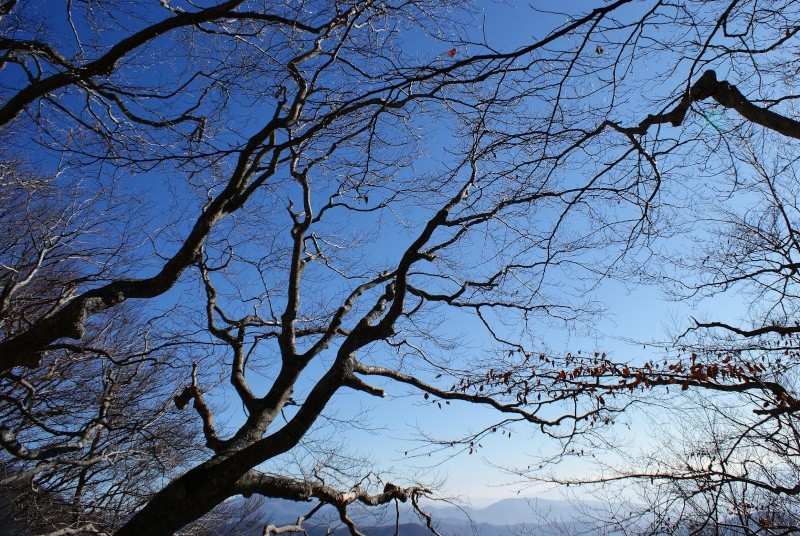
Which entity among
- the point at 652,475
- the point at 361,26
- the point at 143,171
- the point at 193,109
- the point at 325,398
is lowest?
the point at 652,475

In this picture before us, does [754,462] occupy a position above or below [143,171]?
below

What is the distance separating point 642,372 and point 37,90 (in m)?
5.74

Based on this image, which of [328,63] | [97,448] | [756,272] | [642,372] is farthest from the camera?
[97,448]

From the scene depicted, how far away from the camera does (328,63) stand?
463cm

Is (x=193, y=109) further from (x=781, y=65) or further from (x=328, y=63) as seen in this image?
(x=781, y=65)

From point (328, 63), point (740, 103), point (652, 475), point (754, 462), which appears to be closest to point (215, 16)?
point (328, 63)

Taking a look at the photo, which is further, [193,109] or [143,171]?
[193,109]

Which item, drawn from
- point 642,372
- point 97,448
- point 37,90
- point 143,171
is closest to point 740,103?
point 642,372

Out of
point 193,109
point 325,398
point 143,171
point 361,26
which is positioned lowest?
point 325,398

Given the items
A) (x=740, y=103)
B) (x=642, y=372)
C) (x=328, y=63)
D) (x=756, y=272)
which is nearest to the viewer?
(x=740, y=103)

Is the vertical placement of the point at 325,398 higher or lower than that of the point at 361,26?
lower

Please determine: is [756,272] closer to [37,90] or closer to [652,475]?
[652,475]

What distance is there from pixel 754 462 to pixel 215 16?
6.87 metres

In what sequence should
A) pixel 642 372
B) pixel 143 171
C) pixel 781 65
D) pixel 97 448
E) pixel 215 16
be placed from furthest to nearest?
pixel 97 448 < pixel 642 372 < pixel 215 16 < pixel 143 171 < pixel 781 65
